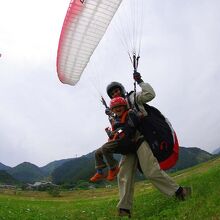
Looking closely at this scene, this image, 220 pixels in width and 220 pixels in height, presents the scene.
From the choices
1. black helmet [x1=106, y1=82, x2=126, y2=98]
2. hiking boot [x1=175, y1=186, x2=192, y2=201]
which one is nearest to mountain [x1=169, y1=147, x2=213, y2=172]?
black helmet [x1=106, y1=82, x2=126, y2=98]

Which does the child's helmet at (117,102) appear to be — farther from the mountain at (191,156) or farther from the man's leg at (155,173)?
the mountain at (191,156)

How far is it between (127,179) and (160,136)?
3.28 ft

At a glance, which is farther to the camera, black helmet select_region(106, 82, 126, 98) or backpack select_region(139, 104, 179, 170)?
black helmet select_region(106, 82, 126, 98)

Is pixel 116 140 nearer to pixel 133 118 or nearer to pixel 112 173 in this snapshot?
pixel 133 118

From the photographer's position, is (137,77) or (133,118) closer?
(133,118)

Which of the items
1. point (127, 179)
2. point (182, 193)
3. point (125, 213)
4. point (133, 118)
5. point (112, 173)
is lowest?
point (125, 213)

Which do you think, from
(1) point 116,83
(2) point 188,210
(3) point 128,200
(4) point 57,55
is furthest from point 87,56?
(2) point 188,210

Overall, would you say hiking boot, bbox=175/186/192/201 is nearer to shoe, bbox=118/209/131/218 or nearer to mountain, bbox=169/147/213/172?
shoe, bbox=118/209/131/218

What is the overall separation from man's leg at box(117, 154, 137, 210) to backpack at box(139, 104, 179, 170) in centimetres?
52

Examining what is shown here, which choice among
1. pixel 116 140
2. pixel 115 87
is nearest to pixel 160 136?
pixel 116 140

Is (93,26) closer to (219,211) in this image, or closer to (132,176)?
(132,176)

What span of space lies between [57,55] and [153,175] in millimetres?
4601

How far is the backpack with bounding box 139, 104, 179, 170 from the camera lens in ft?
24.7

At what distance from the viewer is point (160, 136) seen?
7.54 m
